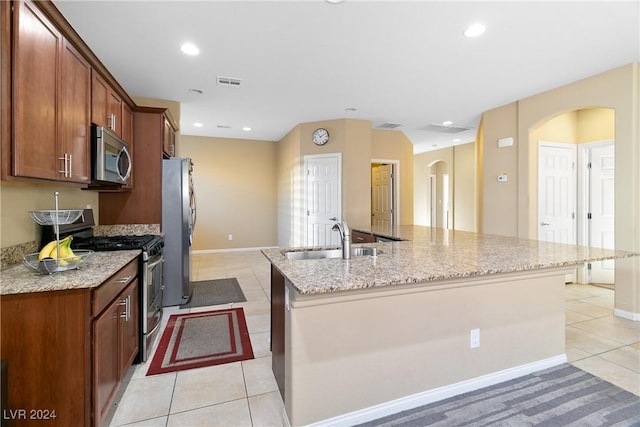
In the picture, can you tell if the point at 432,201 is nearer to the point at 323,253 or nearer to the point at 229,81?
the point at 229,81

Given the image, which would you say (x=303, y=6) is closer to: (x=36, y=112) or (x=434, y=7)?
(x=434, y=7)

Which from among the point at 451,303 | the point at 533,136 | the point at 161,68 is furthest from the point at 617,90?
the point at 161,68

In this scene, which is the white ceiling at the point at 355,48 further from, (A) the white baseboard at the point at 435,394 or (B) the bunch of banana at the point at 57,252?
(A) the white baseboard at the point at 435,394

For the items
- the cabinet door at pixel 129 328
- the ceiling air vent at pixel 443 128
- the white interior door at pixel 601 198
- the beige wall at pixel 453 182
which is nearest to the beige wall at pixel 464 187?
the beige wall at pixel 453 182

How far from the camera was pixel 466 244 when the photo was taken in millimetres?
2574

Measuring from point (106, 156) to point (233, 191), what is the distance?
486 centimetres

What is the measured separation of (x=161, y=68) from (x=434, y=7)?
109 inches

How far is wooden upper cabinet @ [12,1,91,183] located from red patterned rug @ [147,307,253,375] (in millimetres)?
1511

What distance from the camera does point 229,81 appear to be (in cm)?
367

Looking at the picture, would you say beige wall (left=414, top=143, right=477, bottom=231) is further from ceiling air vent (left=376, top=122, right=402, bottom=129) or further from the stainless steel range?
the stainless steel range

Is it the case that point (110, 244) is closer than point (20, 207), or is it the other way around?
point (20, 207)

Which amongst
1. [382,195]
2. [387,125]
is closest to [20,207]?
[387,125]

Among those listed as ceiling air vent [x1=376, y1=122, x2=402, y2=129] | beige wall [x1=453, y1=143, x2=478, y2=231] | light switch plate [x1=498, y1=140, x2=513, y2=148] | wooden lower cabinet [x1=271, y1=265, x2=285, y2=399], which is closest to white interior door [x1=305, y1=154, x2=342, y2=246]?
ceiling air vent [x1=376, y1=122, x2=402, y2=129]

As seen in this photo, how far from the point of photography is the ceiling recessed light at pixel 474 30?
2.50 m
